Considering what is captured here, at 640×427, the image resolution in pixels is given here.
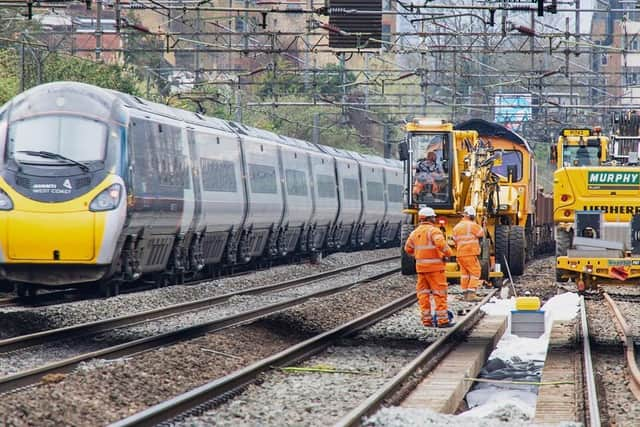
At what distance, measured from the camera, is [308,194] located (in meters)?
35.0

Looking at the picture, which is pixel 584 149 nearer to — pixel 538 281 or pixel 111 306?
pixel 538 281

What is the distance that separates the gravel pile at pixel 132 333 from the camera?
1305 centimetres

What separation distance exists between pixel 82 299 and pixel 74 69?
25.4m

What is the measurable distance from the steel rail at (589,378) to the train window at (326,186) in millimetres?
18351

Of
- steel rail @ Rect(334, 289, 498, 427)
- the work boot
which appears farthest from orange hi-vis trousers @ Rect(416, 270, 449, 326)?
the work boot

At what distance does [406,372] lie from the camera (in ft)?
39.9

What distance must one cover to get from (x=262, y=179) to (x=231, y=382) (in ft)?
61.4

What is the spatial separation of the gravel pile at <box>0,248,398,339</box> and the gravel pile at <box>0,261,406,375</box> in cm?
91

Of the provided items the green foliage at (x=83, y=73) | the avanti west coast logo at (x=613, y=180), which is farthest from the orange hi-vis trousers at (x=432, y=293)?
the green foliage at (x=83, y=73)

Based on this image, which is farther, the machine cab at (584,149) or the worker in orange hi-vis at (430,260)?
the machine cab at (584,149)

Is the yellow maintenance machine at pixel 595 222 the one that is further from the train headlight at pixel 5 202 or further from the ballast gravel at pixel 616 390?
the train headlight at pixel 5 202

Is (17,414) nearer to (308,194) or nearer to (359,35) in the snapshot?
(359,35)

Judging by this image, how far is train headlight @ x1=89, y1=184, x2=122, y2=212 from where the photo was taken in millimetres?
18219

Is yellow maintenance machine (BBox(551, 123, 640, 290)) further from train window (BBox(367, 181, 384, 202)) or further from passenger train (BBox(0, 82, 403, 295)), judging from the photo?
train window (BBox(367, 181, 384, 202))
